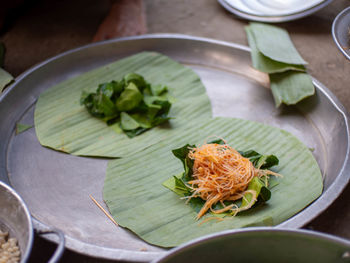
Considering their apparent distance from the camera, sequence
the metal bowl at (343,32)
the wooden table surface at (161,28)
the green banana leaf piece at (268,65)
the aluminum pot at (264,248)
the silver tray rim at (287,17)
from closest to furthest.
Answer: the aluminum pot at (264,248)
the metal bowl at (343,32)
the green banana leaf piece at (268,65)
the wooden table surface at (161,28)
the silver tray rim at (287,17)

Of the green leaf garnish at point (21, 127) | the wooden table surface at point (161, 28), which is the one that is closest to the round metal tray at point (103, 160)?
the green leaf garnish at point (21, 127)

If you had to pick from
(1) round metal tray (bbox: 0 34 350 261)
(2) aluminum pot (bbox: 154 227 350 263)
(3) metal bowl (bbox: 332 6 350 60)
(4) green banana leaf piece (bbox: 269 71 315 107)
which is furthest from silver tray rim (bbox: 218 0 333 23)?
(2) aluminum pot (bbox: 154 227 350 263)

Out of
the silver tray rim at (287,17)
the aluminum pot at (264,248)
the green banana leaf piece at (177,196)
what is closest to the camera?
the aluminum pot at (264,248)

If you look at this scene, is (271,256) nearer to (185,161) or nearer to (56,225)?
(185,161)

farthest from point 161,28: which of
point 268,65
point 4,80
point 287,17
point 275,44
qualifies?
point 4,80

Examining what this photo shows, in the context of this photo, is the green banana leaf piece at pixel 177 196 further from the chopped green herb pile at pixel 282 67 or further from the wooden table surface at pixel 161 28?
the wooden table surface at pixel 161 28

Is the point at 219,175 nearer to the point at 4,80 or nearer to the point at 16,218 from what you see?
the point at 16,218
